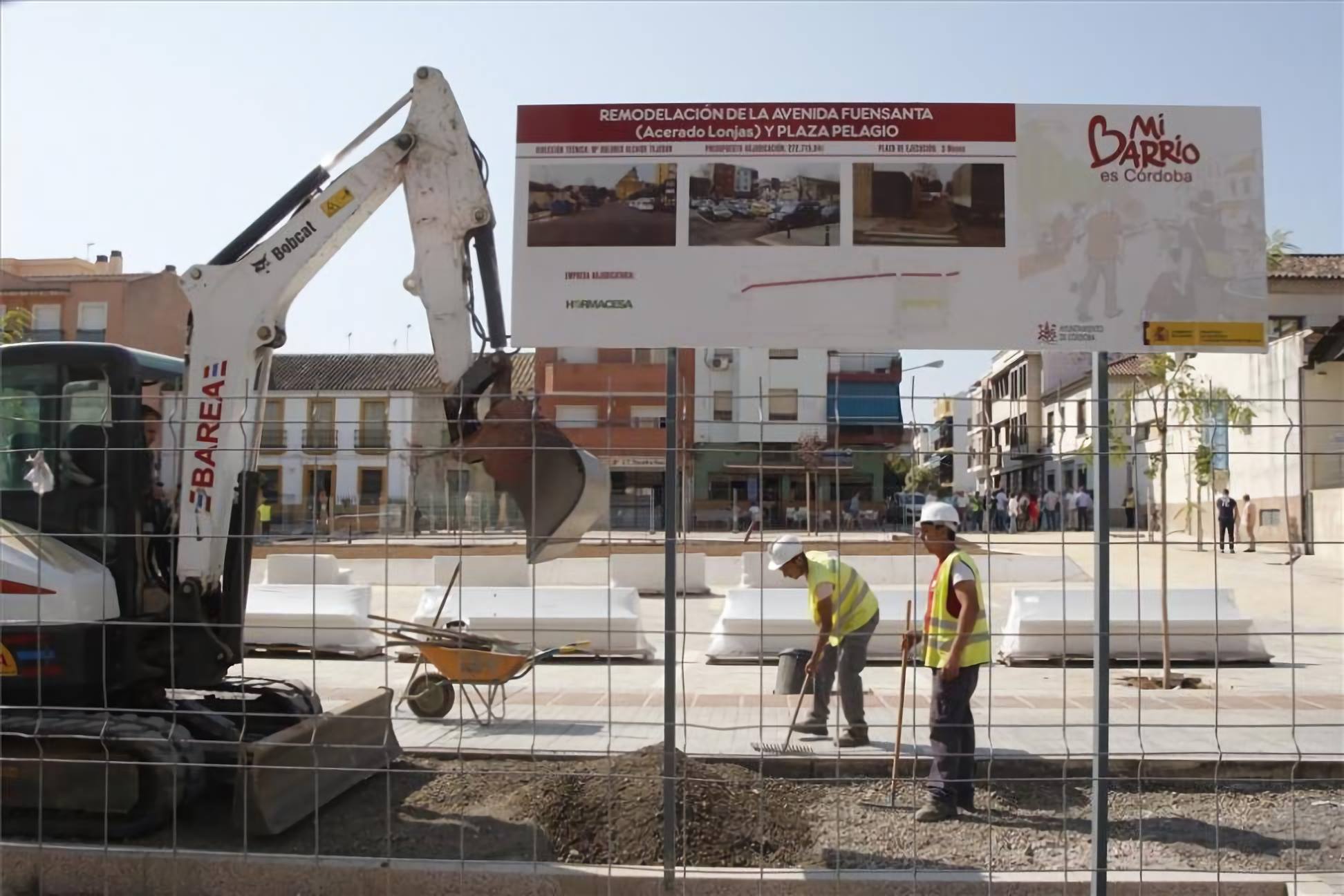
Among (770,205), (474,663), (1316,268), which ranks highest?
(1316,268)

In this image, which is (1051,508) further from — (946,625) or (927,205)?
(927,205)

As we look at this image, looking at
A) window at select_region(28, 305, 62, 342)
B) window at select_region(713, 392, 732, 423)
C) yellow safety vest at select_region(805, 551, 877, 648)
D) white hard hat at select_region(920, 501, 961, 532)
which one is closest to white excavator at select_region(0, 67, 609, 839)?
window at select_region(713, 392, 732, 423)

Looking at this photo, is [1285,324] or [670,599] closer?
[670,599]

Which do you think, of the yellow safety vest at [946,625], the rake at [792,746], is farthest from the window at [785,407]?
the rake at [792,746]

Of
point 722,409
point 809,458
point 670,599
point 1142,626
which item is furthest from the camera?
point 1142,626

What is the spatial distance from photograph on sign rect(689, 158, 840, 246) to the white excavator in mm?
1333

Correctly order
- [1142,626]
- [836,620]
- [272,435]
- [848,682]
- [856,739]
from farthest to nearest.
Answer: [1142,626], [856,739], [848,682], [836,620], [272,435]

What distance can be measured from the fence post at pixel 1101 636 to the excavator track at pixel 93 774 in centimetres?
400

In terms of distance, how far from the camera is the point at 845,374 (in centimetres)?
506

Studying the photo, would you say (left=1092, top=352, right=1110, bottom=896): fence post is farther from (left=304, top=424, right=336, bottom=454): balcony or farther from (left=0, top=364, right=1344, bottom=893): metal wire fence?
(left=304, top=424, right=336, bottom=454): balcony

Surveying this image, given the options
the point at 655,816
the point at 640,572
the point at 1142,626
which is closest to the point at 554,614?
the point at 1142,626

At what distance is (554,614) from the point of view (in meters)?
12.3

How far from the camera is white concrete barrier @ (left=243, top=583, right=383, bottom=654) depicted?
12336 mm

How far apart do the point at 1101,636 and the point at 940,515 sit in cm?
195
